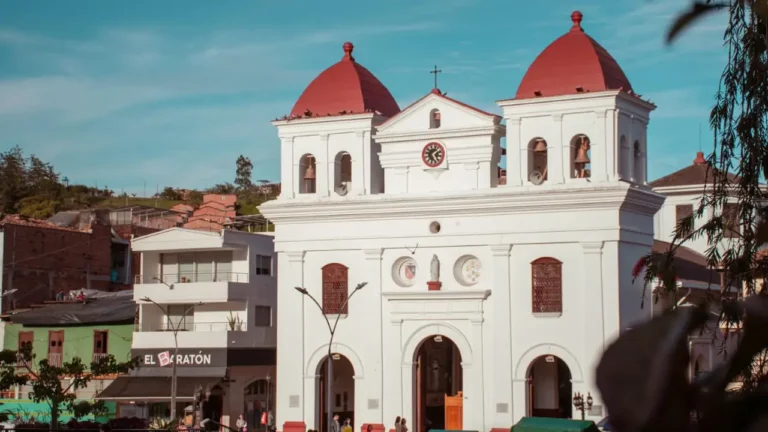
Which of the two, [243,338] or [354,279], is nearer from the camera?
[354,279]

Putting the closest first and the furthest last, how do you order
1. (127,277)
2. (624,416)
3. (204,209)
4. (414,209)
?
(624,416) → (414,209) → (127,277) → (204,209)

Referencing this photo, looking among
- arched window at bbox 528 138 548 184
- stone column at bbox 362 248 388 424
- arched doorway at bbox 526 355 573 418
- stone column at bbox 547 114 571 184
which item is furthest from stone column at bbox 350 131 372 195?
arched doorway at bbox 526 355 573 418

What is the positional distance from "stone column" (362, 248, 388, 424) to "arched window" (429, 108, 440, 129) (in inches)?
187

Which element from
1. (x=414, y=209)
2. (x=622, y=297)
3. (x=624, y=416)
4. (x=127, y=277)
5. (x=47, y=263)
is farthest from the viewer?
(x=127, y=277)

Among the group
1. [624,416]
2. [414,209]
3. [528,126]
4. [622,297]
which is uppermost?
[528,126]

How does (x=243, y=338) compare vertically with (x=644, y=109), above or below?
below

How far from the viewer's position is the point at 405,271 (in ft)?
139

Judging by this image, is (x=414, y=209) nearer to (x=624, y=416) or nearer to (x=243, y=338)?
(x=243, y=338)

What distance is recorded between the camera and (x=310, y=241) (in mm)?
43625

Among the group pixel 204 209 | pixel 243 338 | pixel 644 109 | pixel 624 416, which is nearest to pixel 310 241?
pixel 243 338

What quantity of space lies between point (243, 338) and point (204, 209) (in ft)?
96.2

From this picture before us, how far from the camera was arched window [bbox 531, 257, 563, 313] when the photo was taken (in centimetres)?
3938

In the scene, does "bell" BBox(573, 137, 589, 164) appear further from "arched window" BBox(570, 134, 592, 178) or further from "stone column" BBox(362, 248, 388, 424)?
"stone column" BBox(362, 248, 388, 424)

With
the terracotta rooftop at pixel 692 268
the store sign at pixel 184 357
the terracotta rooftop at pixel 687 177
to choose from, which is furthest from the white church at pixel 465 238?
the terracotta rooftop at pixel 687 177
